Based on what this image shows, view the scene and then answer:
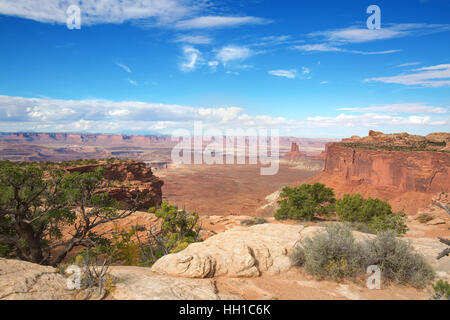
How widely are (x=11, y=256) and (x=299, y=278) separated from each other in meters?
13.5

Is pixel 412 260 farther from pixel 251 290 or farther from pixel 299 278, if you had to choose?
pixel 251 290

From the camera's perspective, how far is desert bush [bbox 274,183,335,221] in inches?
938

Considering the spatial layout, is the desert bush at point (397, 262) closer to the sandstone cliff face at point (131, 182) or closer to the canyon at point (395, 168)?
the sandstone cliff face at point (131, 182)

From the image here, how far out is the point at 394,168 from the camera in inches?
1436

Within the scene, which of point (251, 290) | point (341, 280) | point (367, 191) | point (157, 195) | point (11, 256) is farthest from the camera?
point (367, 191)

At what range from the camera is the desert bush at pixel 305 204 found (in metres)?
23.8

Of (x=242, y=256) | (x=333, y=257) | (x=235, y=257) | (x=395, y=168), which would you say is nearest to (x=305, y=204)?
(x=333, y=257)

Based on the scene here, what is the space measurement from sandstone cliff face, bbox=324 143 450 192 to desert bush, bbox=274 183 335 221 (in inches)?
692

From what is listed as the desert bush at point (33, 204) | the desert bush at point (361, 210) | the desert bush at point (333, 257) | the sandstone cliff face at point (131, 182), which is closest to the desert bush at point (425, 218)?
the desert bush at point (361, 210)

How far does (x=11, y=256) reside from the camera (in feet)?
35.5

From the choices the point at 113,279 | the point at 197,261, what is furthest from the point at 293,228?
the point at 113,279

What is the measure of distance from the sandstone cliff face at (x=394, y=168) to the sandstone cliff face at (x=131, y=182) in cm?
3632

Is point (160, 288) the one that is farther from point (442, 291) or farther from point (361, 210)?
point (361, 210)

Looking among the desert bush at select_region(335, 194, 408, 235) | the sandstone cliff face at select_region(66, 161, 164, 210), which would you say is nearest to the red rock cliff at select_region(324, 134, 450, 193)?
the desert bush at select_region(335, 194, 408, 235)
